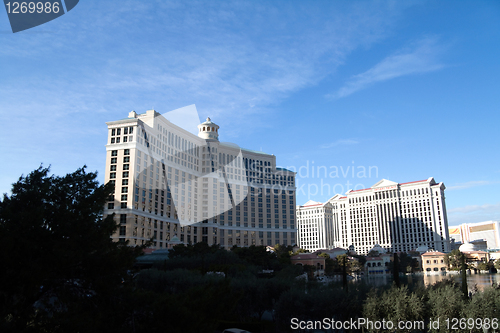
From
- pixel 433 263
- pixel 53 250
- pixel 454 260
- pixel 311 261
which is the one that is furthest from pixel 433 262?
pixel 53 250

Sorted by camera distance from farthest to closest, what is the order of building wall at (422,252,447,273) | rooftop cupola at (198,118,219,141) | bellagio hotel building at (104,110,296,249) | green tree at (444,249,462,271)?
building wall at (422,252,447,273)
rooftop cupola at (198,118,219,141)
green tree at (444,249,462,271)
bellagio hotel building at (104,110,296,249)

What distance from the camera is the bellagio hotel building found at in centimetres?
10788

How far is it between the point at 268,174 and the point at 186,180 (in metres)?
40.7

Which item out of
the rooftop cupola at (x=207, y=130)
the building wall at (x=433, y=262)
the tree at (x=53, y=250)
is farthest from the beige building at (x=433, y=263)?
the tree at (x=53, y=250)

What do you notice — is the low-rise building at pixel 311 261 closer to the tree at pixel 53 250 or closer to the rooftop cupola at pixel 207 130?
the rooftop cupola at pixel 207 130

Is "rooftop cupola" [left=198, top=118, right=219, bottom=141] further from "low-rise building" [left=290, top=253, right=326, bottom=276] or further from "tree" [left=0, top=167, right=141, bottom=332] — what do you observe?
"tree" [left=0, top=167, right=141, bottom=332]

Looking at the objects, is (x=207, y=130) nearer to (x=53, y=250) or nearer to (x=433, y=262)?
(x=433, y=262)

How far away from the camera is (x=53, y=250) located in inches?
716

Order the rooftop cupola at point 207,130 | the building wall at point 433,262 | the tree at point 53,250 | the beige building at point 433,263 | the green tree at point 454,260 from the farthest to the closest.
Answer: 1. the building wall at point 433,262
2. the beige building at point 433,263
3. the rooftop cupola at point 207,130
4. the green tree at point 454,260
5. the tree at point 53,250

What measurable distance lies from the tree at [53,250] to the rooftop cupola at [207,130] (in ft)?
408

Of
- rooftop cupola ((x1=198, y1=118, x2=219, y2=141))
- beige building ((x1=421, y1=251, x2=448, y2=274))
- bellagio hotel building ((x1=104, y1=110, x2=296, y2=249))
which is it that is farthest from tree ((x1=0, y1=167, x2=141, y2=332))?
beige building ((x1=421, y1=251, x2=448, y2=274))

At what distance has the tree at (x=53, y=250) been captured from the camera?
17.5 metres

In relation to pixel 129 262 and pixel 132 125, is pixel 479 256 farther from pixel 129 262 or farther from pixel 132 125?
pixel 129 262

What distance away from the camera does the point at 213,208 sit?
141625 mm
